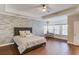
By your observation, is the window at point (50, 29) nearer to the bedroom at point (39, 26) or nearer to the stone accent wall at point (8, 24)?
the bedroom at point (39, 26)

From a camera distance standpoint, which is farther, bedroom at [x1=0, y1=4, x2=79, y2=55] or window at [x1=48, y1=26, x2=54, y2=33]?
window at [x1=48, y1=26, x2=54, y2=33]

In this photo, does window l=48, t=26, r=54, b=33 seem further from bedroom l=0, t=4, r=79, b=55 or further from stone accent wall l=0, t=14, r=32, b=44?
stone accent wall l=0, t=14, r=32, b=44

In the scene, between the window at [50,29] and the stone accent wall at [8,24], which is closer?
the stone accent wall at [8,24]

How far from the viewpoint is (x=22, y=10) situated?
162 centimetres

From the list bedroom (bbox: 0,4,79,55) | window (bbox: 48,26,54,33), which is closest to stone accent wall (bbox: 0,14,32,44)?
bedroom (bbox: 0,4,79,55)

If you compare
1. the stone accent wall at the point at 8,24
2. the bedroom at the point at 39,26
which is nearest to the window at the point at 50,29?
the bedroom at the point at 39,26

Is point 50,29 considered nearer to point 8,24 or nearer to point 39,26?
point 39,26

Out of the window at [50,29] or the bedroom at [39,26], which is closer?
the bedroom at [39,26]

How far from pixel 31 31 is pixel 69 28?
0.82 metres

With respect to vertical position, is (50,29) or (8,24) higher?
(8,24)

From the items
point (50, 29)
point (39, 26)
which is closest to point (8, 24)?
point (39, 26)

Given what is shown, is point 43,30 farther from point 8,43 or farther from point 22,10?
point 8,43
